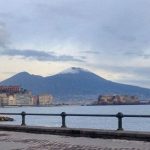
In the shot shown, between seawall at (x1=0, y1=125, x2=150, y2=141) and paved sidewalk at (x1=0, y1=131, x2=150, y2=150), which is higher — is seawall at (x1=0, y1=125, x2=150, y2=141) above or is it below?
above

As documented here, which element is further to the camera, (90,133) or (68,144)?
(90,133)

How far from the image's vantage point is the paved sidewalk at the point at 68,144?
17.6 meters

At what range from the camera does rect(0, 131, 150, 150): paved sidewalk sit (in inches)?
693

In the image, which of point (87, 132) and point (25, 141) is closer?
point (25, 141)

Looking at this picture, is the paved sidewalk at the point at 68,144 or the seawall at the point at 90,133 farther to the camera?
the seawall at the point at 90,133

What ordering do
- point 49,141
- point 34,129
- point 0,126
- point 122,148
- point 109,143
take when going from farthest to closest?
point 0,126
point 34,129
point 49,141
point 109,143
point 122,148

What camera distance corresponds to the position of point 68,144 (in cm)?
1897

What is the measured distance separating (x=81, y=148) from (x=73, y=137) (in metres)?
4.75

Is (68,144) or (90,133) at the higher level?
(90,133)

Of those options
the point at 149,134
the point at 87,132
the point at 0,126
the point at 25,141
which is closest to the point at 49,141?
the point at 25,141

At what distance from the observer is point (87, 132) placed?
72.8 ft

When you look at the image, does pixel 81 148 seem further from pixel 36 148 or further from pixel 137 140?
pixel 137 140

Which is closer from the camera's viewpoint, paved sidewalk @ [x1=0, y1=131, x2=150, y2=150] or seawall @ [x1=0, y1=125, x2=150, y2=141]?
paved sidewalk @ [x1=0, y1=131, x2=150, y2=150]

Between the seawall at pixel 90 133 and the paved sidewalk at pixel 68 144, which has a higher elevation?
the seawall at pixel 90 133
